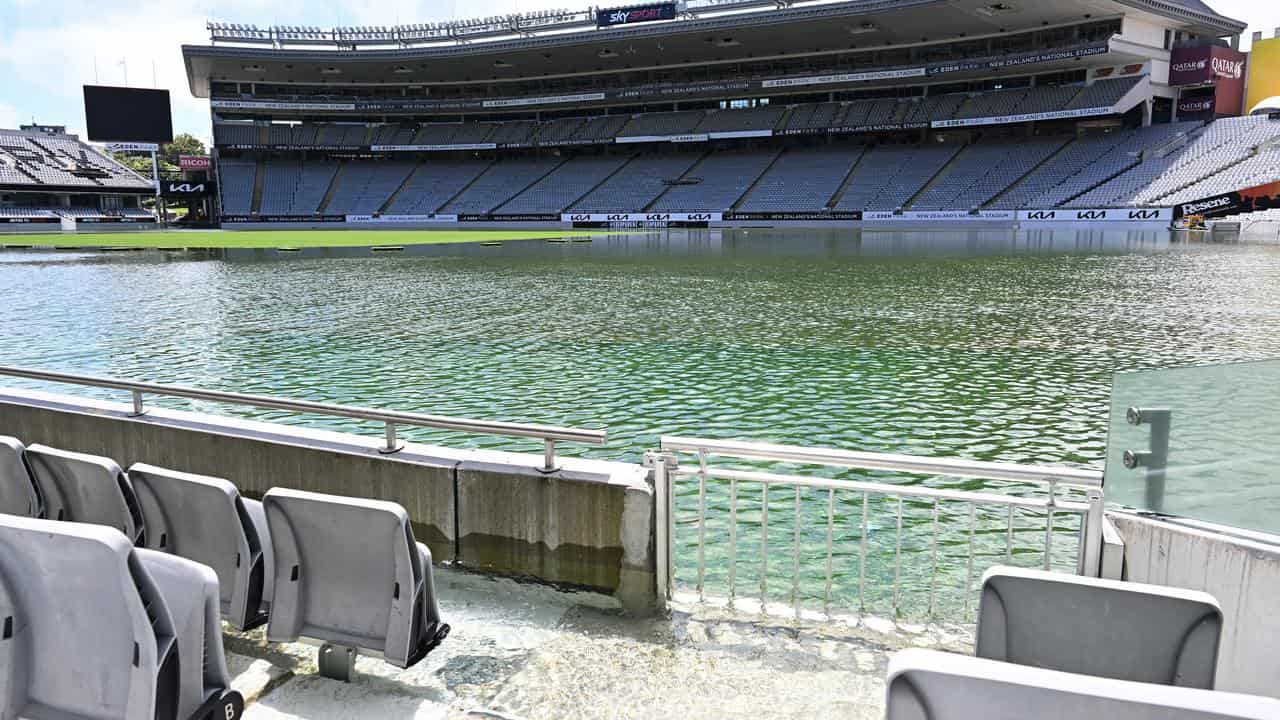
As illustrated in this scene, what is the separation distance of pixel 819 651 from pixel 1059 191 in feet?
204

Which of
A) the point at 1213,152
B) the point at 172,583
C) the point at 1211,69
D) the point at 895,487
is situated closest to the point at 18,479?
the point at 172,583

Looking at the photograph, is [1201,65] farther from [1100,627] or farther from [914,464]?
[1100,627]

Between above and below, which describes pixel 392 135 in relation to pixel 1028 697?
above

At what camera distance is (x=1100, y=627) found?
3.07 meters

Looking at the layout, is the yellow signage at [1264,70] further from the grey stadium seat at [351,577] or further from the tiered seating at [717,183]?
the grey stadium seat at [351,577]

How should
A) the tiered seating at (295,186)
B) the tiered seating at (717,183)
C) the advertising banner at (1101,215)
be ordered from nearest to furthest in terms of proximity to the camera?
the advertising banner at (1101,215), the tiered seating at (717,183), the tiered seating at (295,186)

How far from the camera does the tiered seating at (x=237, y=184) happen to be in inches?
3184

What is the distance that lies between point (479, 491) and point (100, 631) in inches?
109

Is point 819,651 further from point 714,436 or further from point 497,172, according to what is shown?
point 497,172

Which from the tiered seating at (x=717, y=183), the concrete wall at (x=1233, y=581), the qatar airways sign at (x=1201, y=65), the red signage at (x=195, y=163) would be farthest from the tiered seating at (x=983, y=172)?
the red signage at (x=195, y=163)

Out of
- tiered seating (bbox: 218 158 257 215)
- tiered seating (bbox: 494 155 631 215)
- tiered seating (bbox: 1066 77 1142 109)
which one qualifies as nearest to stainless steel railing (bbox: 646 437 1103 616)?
tiered seating (bbox: 1066 77 1142 109)

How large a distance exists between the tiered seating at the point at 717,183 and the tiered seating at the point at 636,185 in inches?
49.9

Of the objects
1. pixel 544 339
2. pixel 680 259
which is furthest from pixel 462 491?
pixel 680 259

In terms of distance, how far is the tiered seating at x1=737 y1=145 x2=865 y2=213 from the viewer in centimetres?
6762
